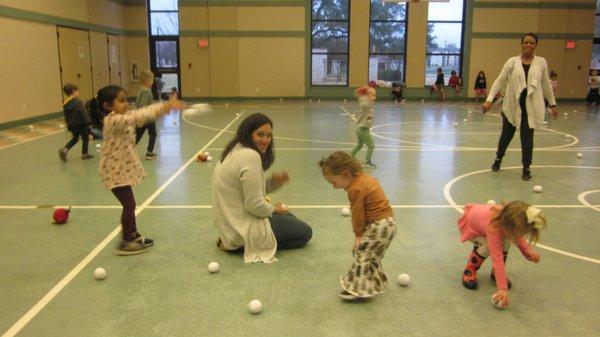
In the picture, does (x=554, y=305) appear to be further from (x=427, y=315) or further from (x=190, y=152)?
(x=190, y=152)

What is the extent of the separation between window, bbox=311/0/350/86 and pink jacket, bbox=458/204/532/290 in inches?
789

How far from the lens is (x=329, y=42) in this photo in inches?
901

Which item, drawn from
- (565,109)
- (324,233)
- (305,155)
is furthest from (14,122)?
(565,109)

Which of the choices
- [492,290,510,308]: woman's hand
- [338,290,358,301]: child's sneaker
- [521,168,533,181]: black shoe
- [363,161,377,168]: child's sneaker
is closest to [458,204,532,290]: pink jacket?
[492,290,510,308]: woman's hand

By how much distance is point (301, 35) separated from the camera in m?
22.3

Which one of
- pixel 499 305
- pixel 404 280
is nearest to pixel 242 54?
pixel 404 280

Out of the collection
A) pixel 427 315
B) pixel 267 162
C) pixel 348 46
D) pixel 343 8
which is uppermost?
pixel 343 8

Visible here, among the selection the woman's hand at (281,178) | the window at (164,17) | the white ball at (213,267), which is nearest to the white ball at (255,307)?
the white ball at (213,267)

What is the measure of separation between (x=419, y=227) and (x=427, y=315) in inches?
72.4

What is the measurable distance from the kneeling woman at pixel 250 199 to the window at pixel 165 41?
19973 mm

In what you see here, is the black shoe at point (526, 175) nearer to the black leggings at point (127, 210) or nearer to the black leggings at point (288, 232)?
the black leggings at point (288, 232)

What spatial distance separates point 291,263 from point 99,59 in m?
17.6

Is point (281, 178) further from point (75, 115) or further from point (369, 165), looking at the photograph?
point (75, 115)

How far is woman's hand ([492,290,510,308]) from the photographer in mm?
3289
